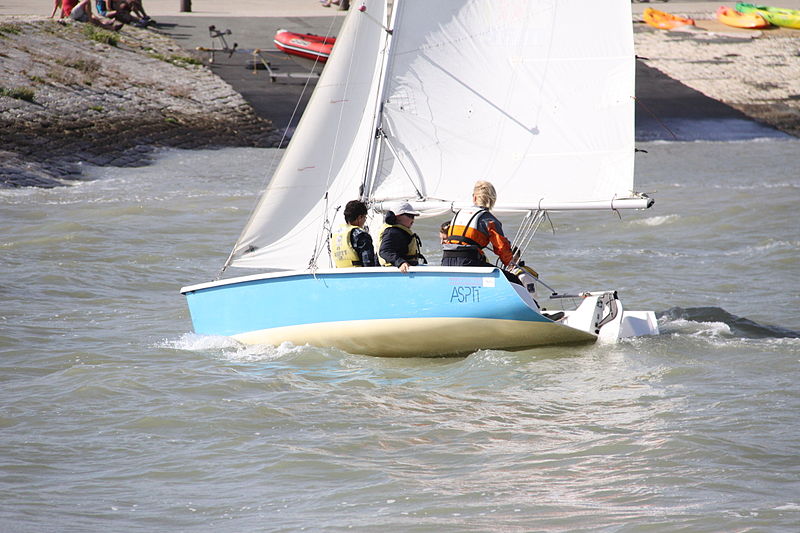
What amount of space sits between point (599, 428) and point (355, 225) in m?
2.97

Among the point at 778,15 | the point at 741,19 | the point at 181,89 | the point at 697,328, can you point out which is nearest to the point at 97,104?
the point at 181,89

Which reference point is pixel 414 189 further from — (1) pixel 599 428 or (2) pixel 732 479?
(2) pixel 732 479

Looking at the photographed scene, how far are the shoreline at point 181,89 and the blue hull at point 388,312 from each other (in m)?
10.2

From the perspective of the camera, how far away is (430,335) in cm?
925

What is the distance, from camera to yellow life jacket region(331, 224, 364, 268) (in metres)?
9.45

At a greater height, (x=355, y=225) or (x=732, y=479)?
(x=355, y=225)

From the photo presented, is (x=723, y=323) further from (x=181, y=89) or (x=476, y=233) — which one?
(x=181, y=89)

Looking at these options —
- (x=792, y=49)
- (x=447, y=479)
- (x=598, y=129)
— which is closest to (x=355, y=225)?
(x=598, y=129)

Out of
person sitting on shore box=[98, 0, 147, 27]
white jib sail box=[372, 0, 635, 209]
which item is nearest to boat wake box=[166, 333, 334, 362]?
white jib sail box=[372, 0, 635, 209]

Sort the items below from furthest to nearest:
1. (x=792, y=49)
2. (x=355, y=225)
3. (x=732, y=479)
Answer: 1. (x=792, y=49)
2. (x=355, y=225)
3. (x=732, y=479)

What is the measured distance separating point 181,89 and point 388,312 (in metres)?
17.0

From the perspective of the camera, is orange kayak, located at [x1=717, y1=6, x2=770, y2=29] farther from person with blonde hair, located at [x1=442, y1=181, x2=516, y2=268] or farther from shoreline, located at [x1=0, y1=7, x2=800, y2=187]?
person with blonde hair, located at [x1=442, y1=181, x2=516, y2=268]

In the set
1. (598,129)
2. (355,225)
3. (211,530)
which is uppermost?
(598,129)

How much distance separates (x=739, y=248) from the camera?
1546 centimetres
